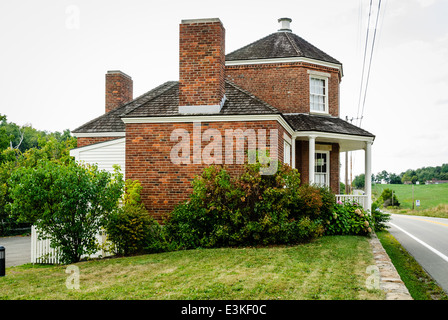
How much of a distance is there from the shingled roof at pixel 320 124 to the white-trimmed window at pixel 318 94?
0.65 m

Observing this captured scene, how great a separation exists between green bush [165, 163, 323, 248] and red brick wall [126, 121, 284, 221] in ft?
3.65

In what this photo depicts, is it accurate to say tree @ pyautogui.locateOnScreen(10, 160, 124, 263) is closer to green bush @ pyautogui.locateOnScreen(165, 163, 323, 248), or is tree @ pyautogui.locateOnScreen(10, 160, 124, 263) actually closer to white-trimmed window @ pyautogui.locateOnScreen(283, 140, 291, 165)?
green bush @ pyautogui.locateOnScreen(165, 163, 323, 248)

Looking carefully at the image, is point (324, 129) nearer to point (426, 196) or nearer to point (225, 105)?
point (225, 105)

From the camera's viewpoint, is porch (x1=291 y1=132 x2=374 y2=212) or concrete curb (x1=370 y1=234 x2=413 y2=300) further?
porch (x1=291 y1=132 x2=374 y2=212)

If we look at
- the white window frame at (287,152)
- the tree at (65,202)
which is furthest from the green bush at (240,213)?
the white window frame at (287,152)

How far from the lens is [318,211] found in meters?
12.8

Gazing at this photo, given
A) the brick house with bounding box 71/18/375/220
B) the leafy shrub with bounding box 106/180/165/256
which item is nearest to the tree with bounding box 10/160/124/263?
the leafy shrub with bounding box 106/180/165/256

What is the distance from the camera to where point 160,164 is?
1290cm

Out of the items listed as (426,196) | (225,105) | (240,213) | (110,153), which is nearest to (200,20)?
(225,105)

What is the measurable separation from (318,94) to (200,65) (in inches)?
338

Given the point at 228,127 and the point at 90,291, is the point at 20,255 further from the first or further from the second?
the point at 90,291

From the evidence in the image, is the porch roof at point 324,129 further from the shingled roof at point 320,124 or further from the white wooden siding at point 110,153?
the white wooden siding at point 110,153

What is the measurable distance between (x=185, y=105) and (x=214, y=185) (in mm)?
3115

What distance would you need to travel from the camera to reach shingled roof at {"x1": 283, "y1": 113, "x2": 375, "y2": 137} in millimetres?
16972
